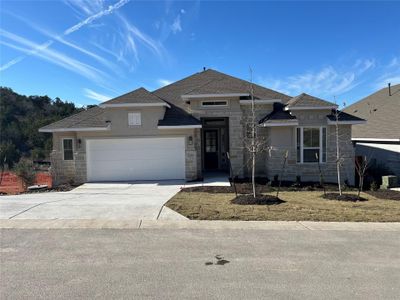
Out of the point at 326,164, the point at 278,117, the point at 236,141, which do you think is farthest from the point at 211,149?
the point at 326,164

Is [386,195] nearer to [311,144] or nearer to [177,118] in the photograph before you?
[311,144]

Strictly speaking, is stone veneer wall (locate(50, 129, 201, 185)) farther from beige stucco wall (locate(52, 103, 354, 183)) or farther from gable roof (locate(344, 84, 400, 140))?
gable roof (locate(344, 84, 400, 140))

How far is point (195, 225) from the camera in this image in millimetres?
8141

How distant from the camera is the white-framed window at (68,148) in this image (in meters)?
17.8

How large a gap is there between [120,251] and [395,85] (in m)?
26.3

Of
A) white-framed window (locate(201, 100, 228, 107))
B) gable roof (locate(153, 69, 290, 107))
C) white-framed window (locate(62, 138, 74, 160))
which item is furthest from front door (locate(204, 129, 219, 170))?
white-framed window (locate(62, 138, 74, 160))

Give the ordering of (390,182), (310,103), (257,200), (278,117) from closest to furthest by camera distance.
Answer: (257,200) < (390,182) < (310,103) < (278,117)

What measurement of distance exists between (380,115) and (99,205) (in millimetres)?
19780

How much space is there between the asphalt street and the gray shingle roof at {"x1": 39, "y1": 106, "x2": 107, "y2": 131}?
10285mm

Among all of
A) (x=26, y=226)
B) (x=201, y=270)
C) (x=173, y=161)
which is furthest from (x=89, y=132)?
(x=201, y=270)

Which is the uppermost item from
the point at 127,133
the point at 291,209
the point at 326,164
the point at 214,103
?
the point at 214,103

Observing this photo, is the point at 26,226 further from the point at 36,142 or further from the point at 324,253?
the point at 36,142

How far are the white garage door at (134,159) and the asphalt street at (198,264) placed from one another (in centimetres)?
978

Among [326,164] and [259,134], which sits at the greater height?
[259,134]
